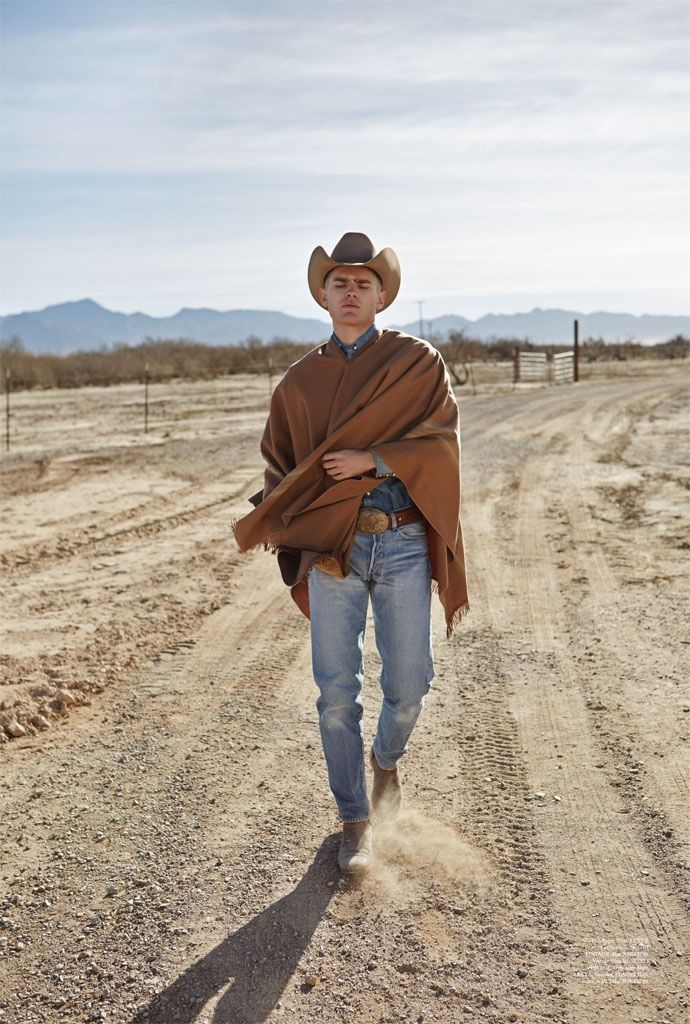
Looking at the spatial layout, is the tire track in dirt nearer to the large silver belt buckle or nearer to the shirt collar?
the large silver belt buckle

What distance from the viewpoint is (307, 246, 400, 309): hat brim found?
3572 millimetres

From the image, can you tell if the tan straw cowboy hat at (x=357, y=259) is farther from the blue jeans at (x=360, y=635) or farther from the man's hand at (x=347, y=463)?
the blue jeans at (x=360, y=635)

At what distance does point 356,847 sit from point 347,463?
4.52ft

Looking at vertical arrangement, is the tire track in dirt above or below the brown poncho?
below

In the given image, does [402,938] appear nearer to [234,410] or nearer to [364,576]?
[364,576]

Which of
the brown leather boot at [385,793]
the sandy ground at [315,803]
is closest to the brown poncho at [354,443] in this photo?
the brown leather boot at [385,793]

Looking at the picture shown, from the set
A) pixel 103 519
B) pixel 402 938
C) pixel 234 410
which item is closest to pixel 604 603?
pixel 402 938

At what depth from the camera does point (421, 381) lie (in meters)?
3.61

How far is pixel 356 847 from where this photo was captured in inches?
146

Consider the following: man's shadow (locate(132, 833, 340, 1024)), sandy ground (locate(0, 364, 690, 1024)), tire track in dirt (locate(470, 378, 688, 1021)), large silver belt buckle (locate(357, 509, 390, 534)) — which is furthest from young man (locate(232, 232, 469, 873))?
tire track in dirt (locate(470, 378, 688, 1021))

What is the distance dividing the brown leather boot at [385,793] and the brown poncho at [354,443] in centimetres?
79

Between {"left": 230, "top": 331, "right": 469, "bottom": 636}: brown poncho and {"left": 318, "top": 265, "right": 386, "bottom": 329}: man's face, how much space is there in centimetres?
12

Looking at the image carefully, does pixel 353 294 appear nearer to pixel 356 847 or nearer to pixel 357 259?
pixel 357 259

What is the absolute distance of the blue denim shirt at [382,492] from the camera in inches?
143
